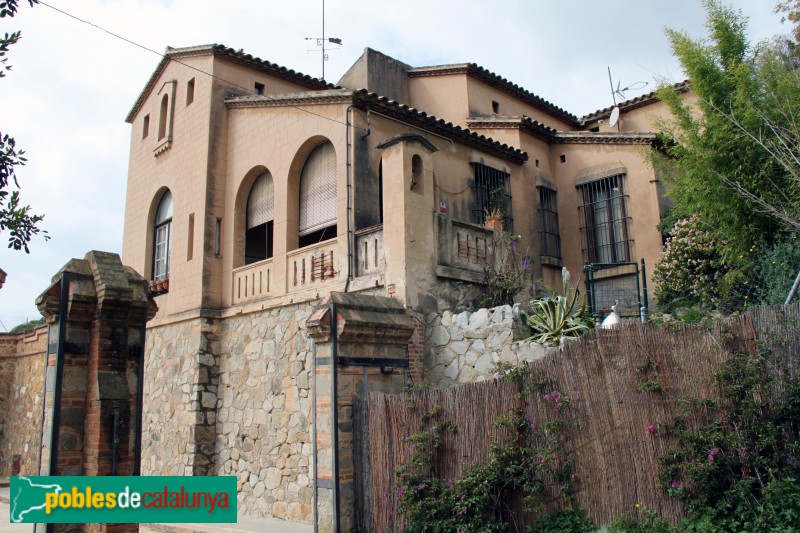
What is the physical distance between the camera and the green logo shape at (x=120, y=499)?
20.9ft

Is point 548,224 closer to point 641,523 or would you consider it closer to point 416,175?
point 416,175

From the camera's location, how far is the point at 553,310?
9227 millimetres

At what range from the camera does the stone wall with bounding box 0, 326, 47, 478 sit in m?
18.2

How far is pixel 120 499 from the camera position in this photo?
21.5 ft

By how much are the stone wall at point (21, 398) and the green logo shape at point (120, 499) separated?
1280 cm

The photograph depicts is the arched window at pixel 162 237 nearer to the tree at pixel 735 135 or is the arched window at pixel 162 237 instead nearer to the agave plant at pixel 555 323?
the agave plant at pixel 555 323

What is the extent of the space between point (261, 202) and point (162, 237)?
12.6 feet

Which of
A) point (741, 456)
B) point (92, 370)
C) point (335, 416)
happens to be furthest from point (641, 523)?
point (92, 370)

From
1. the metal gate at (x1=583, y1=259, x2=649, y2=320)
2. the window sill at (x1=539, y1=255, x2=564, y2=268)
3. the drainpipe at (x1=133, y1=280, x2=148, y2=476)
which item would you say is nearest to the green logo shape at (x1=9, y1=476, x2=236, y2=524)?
the drainpipe at (x1=133, y1=280, x2=148, y2=476)

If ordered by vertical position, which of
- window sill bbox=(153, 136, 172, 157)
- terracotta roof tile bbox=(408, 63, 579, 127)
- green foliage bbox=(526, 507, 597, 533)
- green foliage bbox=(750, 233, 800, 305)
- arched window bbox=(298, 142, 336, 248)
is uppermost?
terracotta roof tile bbox=(408, 63, 579, 127)

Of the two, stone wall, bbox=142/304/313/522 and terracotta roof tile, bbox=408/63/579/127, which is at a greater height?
terracotta roof tile, bbox=408/63/579/127

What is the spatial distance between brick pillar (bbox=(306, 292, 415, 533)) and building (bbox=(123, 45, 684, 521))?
66 cm

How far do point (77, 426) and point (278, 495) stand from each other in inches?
191

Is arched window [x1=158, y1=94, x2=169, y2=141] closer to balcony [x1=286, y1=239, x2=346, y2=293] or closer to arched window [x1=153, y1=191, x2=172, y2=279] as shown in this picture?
arched window [x1=153, y1=191, x2=172, y2=279]
